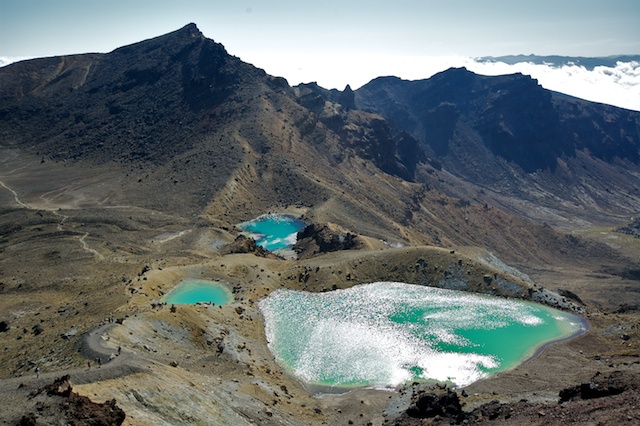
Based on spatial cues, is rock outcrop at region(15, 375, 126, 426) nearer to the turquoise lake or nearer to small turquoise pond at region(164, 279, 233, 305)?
the turquoise lake

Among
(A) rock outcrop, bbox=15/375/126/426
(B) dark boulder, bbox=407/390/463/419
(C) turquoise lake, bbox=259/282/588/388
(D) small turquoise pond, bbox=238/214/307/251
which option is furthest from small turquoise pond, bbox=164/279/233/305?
(D) small turquoise pond, bbox=238/214/307/251

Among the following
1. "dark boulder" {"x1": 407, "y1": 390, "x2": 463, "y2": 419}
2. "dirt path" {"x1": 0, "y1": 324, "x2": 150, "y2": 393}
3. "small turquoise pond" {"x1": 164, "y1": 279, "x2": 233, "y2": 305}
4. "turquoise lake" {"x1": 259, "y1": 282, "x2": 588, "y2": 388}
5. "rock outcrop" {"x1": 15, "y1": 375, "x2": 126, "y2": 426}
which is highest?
"rock outcrop" {"x1": 15, "y1": 375, "x2": 126, "y2": 426}

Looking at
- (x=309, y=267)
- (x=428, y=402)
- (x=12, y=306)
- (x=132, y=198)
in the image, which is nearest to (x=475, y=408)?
(x=428, y=402)

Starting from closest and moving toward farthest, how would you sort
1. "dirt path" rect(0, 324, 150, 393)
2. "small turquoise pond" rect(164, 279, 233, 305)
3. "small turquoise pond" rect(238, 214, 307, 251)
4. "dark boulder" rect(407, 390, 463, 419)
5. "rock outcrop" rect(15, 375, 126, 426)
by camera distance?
"rock outcrop" rect(15, 375, 126, 426)
"dirt path" rect(0, 324, 150, 393)
"dark boulder" rect(407, 390, 463, 419)
"small turquoise pond" rect(164, 279, 233, 305)
"small turquoise pond" rect(238, 214, 307, 251)

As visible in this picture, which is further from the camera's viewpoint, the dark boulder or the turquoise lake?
the turquoise lake

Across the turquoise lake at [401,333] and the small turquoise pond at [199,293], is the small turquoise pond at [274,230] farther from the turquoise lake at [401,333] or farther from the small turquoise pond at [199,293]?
the turquoise lake at [401,333]

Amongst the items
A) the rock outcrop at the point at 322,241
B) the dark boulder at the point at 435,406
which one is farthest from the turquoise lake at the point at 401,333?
the rock outcrop at the point at 322,241

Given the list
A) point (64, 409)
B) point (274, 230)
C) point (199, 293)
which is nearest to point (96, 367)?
point (64, 409)
